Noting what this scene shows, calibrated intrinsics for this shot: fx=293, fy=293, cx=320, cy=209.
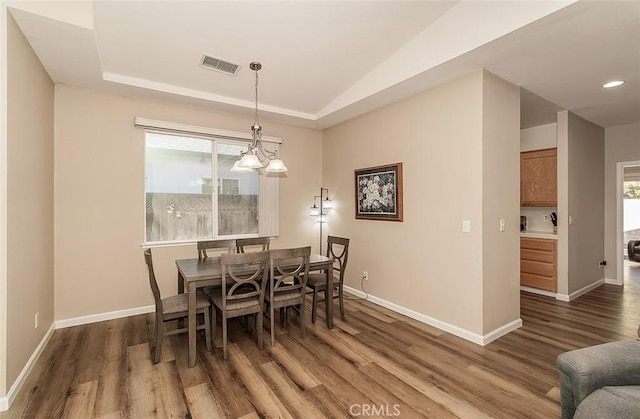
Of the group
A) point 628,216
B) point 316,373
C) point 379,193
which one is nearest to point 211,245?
point 316,373

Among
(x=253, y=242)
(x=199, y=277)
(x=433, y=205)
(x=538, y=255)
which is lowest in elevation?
(x=538, y=255)

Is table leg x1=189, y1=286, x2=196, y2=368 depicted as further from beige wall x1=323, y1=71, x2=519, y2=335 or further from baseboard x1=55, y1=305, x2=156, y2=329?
beige wall x1=323, y1=71, x2=519, y2=335

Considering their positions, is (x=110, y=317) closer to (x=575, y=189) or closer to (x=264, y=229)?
(x=264, y=229)

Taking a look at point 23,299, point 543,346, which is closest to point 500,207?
point 543,346

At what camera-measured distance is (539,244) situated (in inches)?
177

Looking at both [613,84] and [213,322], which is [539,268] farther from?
[213,322]

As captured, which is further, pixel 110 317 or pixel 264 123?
pixel 264 123

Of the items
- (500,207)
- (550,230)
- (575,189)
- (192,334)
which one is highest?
(575,189)

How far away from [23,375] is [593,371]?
3.75 meters

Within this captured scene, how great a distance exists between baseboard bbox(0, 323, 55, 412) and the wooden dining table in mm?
1128

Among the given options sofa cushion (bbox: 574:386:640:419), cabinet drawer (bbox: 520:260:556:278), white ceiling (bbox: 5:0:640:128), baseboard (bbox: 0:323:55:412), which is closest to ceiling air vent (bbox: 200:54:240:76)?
white ceiling (bbox: 5:0:640:128)

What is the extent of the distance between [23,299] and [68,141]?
1.80m

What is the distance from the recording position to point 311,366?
2.47 m

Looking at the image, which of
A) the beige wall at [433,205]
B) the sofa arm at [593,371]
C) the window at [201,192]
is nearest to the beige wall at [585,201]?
the beige wall at [433,205]
